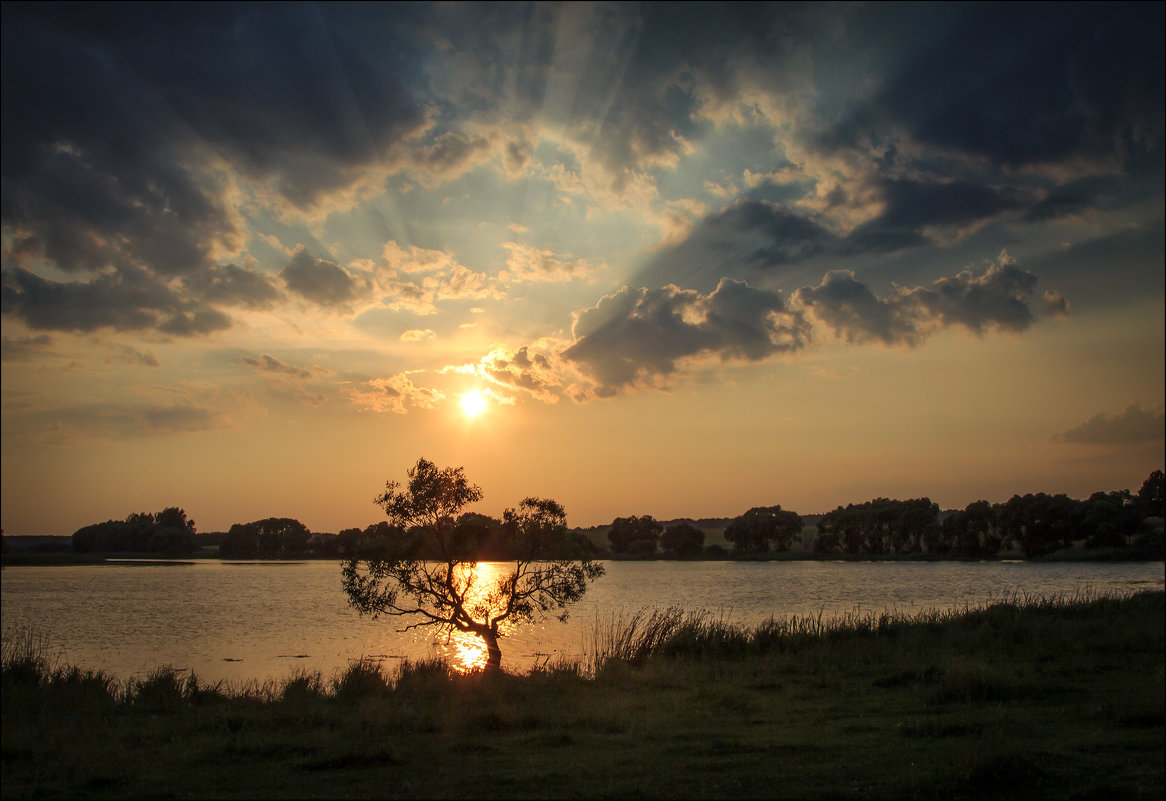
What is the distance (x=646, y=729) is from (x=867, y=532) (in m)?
141

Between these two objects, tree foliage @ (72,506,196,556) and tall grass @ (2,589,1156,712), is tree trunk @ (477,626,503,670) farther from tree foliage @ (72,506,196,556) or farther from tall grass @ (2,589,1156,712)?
tree foliage @ (72,506,196,556)

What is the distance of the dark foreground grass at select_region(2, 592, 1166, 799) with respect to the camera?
10.4 m

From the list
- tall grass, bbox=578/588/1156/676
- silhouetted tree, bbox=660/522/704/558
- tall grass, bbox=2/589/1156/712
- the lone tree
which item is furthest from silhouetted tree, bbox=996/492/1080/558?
the lone tree

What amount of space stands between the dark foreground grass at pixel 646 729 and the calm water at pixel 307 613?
8101mm

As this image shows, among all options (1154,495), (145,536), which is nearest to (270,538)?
(145,536)

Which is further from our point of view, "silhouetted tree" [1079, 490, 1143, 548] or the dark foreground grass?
"silhouetted tree" [1079, 490, 1143, 548]

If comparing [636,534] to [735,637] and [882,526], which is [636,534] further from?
[735,637]

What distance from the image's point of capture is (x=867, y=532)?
142 m

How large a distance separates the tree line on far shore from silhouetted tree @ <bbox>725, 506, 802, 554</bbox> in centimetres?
21

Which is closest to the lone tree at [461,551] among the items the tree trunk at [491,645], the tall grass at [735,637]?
the tree trunk at [491,645]

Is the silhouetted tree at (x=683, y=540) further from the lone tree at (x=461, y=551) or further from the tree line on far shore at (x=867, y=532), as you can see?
the lone tree at (x=461, y=551)

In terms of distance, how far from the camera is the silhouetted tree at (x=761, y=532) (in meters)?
151

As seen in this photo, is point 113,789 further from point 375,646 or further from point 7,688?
point 375,646

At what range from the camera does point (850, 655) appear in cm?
2373
